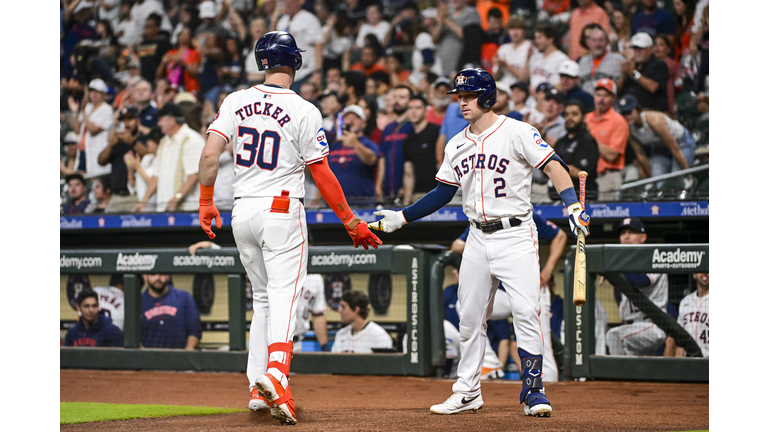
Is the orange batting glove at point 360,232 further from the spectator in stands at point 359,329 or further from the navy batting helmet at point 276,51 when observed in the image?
the spectator in stands at point 359,329

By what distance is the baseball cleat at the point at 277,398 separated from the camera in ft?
11.4

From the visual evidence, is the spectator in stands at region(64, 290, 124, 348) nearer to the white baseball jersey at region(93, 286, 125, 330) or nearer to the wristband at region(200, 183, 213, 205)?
the white baseball jersey at region(93, 286, 125, 330)

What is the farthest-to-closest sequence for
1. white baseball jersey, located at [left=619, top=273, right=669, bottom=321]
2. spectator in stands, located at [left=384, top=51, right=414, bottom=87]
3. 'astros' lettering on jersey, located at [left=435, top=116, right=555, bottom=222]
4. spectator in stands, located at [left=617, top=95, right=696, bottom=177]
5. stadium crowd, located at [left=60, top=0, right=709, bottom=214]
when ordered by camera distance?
spectator in stands, located at [left=384, top=51, right=414, bottom=87] → stadium crowd, located at [left=60, top=0, right=709, bottom=214] → spectator in stands, located at [left=617, top=95, right=696, bottom=177] → white baseball jersey, located at [left=619, top=273, right=669, bottom=321] → 'astros' lettering on jersey, located at [left=435, top=116, right=555, bottom=222]

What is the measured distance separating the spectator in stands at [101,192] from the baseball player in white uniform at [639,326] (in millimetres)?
6808

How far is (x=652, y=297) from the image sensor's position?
5.77 meters

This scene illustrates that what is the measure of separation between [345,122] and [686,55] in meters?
3.81

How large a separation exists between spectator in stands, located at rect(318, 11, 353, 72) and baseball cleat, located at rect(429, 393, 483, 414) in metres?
6.95

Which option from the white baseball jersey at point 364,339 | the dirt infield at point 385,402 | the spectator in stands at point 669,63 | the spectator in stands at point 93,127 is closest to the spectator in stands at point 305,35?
the spectator in stands at point 93,127

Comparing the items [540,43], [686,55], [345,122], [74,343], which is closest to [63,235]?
[74,343]

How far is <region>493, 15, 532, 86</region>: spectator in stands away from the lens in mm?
9055

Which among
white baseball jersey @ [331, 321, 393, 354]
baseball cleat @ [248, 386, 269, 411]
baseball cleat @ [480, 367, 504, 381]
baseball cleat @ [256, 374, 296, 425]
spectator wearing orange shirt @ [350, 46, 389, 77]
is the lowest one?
baseball cleat @ [480, 367, 504, 381]

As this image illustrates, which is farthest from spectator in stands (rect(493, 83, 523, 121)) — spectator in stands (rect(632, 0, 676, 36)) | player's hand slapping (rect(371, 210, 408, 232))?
player's hand slapping (rect(371, 210, 408, 232))

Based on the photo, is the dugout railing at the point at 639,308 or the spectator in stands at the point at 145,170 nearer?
the dugout railing at the point at 639,308

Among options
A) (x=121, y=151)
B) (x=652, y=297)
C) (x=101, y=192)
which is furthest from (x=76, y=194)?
(x=652, y=297)
